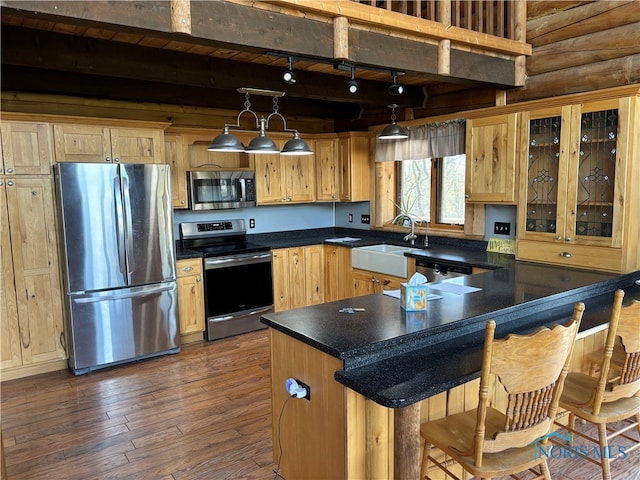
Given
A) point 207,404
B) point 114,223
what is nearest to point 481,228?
point 207,404

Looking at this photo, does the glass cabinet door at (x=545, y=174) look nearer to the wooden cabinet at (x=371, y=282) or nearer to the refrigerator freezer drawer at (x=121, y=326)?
the wooden cabinet at (x=371, y=282)

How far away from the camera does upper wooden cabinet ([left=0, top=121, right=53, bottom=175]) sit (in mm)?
3518

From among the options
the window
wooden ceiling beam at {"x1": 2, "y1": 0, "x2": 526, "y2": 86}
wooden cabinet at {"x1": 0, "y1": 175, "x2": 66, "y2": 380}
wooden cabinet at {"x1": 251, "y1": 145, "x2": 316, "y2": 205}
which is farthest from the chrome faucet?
wooden cabinet at {"x1": 0, "y1": 175, "x2": 66, "y2": 380}

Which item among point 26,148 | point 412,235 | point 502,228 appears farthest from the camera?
point 412,235

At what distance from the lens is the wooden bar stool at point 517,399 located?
5.25ft

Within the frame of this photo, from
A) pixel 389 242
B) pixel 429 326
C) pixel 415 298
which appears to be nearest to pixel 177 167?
pixel 389 242

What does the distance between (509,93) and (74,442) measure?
421 centimetres

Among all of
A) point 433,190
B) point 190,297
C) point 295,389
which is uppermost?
point 433,190

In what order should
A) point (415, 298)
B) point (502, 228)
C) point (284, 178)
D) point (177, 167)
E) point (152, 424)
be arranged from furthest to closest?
1. point (284, 178)
2. point (177, 167)
3. point (502, 228)
4. point (152, 424)
5. point (415, 298)

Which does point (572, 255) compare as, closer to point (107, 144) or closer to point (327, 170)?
point (327, 170)

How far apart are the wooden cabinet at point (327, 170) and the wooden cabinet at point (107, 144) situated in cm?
198

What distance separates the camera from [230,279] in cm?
460

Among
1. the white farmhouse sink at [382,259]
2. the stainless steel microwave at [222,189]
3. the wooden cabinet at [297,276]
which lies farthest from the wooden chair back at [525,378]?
the stainless steel microwave at [222,189]

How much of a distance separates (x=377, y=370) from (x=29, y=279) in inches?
126
